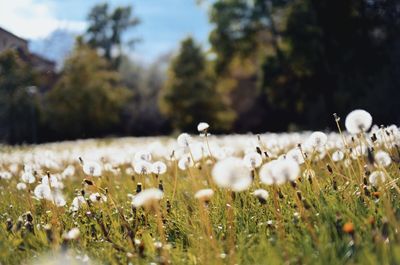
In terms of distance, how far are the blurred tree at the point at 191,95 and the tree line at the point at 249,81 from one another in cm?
7

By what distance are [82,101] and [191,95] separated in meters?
7.85

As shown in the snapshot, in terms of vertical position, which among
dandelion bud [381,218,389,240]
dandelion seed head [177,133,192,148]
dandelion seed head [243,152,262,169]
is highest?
dandelion seed head [177,133,192,148]

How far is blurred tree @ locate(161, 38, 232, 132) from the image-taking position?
3144 cm

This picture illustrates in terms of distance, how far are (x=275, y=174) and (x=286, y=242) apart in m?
0.34

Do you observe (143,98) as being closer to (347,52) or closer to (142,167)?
(347,52)

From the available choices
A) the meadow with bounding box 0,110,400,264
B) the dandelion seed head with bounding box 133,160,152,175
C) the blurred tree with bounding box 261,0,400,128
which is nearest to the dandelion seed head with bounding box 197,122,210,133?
the meadow with bounding box 0,110,400,264

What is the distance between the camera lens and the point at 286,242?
2.16 meters

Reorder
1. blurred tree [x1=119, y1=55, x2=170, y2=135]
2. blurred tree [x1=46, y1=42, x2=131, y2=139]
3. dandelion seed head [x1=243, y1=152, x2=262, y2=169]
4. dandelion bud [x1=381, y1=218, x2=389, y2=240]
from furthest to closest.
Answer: blurred tree [x1=119, y1=55, x2=170, y2=135]
blurred tree [x1=46, y1=42, x2=131, y2=139]
dandelion seed head [x1=243, y1=152, x2=262, y2=169]
dandelion bud [x1=381, y1=218, x2=389, y2=240]

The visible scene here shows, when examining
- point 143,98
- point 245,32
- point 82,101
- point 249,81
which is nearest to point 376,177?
point 245,32

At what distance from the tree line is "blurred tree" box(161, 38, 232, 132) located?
0.23ft

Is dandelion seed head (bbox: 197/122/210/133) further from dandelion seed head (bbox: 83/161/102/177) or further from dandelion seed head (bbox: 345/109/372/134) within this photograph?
dandelion seed head (bbox: 345/109/372/134)

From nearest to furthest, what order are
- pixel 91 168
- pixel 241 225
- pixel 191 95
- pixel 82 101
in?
pixel 241 225 < pixel 91 168 < pixel 191 95 < pixel 82 101

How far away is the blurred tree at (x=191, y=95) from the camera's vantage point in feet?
103

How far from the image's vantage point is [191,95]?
3197cm
